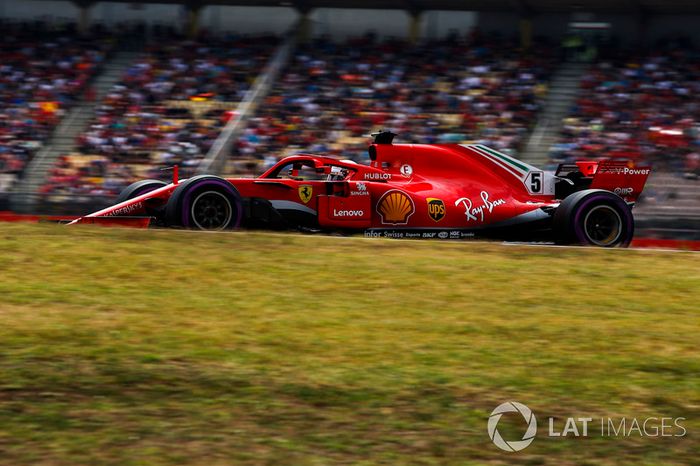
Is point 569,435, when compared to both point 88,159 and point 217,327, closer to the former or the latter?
point 217,327

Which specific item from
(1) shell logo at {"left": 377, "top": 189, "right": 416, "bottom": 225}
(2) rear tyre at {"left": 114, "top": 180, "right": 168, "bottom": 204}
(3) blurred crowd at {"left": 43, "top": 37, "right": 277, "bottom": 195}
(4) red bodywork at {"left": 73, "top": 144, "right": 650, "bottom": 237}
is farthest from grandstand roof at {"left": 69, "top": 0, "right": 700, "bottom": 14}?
(2) rear tyre at {"left": 114, "top": 180, "right": 168, "bottom": 204}

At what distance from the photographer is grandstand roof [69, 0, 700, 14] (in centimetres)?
2345

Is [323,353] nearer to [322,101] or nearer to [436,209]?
[436,209]

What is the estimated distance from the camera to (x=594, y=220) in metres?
12.5

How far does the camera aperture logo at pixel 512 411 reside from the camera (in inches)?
203

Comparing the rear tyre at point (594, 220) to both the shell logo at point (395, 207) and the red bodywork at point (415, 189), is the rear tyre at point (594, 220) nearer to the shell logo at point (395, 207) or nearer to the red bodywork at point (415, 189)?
the red bodywork at point (415, 189)

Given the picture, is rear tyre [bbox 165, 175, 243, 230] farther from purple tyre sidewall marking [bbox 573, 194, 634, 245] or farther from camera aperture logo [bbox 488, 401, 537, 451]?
camera aperture logo [bbox 488, 401, 537, 451]

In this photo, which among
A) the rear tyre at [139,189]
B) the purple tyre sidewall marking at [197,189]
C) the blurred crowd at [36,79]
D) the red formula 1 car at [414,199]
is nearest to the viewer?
the purple tyre sidewall marking at [197,189]

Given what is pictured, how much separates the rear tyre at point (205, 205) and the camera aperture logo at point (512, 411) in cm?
666

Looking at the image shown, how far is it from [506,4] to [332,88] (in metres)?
5.40

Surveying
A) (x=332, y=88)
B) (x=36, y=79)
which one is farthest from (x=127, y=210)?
(x=36, y=79)

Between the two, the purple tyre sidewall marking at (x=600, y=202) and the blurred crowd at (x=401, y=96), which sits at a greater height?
the blurred crowd at (x=401, y=96)

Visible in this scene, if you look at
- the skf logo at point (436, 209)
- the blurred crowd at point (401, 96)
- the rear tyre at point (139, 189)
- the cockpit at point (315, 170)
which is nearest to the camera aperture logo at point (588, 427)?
the skf logo at point (436, 209)

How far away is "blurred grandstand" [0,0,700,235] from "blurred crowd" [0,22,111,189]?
52 mm
